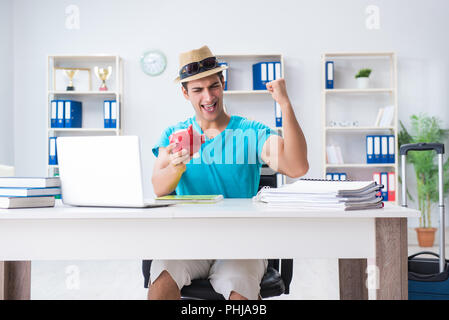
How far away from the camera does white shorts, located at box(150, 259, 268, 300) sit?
4.57 feet

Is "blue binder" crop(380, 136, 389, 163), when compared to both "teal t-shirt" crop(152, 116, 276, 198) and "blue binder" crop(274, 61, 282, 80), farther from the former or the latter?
"teal t-shirt" crop(152, 116, 276, 198)

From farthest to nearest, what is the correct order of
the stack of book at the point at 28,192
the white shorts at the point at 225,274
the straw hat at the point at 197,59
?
the straw hat at the point at 197,59 → the white shorts at the point at 225,274 → the stack of book at the point at 28,192

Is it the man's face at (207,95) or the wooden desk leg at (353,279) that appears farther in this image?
the man's face at (207,95)

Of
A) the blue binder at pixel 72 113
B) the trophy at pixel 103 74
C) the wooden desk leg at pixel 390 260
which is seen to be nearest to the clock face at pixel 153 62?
the trophy at pixel 103 74

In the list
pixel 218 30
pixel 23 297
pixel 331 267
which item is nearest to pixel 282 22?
pixel 218 30

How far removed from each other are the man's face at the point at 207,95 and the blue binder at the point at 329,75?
271 cm

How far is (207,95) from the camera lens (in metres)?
1.89

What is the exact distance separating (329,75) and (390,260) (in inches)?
137

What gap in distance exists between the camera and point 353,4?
15.0 feet

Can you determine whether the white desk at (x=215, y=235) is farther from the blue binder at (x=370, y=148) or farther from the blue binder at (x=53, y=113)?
the blue binder at (x=53, y=113)

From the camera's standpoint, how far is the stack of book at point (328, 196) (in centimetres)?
115

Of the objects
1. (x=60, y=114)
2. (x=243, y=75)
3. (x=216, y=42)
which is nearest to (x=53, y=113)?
(x=60, y=114)

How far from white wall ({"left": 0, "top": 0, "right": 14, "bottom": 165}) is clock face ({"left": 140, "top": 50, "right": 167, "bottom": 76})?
1.34 meters
